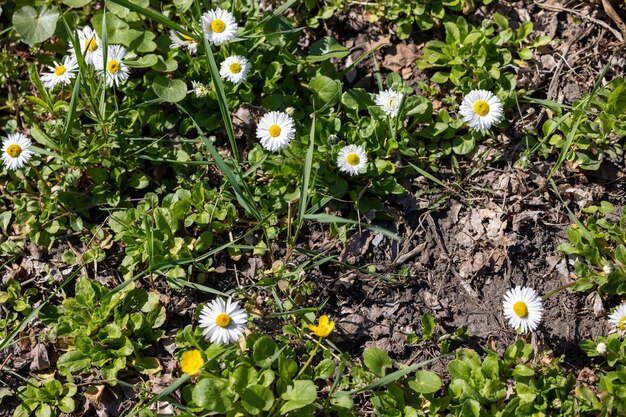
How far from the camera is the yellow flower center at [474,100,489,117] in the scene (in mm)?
3373

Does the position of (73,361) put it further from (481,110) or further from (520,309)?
(481,110)

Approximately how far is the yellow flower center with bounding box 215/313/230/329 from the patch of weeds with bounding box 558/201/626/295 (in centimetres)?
163

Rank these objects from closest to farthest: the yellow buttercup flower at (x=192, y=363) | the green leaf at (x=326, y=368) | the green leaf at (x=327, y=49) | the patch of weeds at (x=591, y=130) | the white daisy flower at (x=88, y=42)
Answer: the yellow buttercup flower at (x=192, y=363) < the green leaf at (x=326, y=368) < the patch of weeds at (x=591, y=130) < the white daisy flower at (x=88, y=42) < the green leaf at (x=327, y=49)

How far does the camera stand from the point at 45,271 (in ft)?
11.2

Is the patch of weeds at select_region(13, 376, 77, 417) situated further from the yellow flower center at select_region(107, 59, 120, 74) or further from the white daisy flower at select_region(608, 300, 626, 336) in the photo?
the white daisy flower at select_region(608, 300, 626, 336)

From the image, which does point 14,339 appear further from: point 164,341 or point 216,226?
point 216,226

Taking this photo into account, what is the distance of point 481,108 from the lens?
337cm

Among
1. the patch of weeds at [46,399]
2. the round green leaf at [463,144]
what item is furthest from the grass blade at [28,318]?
the round green leaf at [463,144]

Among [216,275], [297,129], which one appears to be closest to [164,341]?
[216,275]

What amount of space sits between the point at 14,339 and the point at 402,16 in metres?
2.67

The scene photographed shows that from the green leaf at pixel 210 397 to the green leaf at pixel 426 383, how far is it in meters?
0.82

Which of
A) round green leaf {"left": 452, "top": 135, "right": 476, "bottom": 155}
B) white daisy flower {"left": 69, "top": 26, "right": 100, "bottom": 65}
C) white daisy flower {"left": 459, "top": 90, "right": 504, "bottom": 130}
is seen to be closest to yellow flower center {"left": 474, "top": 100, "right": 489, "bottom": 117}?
white daisy flower {"left": 459, "top": 90, "right": 504, "bottom": 130}

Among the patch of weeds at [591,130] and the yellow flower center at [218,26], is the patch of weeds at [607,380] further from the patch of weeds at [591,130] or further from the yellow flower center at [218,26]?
the yellow flower center at [218,26]

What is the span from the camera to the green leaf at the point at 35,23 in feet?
11.8
